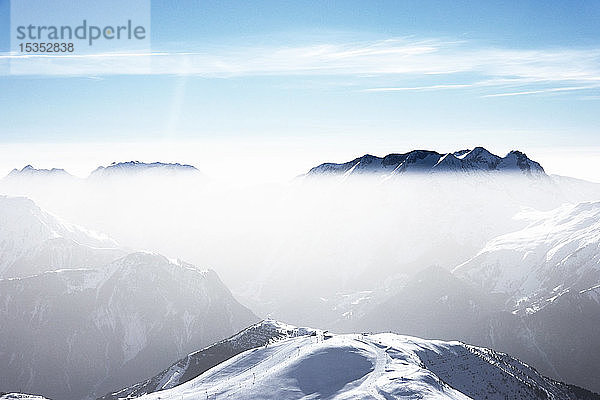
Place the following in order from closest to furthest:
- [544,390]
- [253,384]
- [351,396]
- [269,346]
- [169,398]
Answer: [351,396] < [253,384] < [169,398] < [269,346] < [544,390]

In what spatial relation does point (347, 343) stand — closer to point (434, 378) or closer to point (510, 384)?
point (434, 378)

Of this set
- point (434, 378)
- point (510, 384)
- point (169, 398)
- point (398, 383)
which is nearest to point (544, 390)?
point (510, 384)

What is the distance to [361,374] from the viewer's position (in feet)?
440

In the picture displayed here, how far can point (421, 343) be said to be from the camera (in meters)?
178

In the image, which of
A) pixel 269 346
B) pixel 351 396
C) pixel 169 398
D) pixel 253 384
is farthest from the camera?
pixel 269 346

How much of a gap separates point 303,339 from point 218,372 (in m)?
28.2

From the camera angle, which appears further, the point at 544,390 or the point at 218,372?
the point at 544,390

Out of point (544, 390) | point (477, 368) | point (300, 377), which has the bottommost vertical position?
point (544, 390)

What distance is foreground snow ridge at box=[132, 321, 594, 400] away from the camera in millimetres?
124812

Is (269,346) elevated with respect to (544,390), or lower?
elevated

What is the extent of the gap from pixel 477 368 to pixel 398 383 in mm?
60084

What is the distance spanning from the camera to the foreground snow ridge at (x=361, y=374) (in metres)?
125

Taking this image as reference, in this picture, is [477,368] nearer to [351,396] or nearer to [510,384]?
[510,384]

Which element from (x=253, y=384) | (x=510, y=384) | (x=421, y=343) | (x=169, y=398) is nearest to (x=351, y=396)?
(x=253, y=384)
